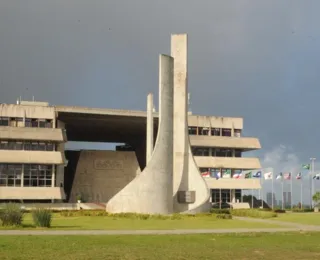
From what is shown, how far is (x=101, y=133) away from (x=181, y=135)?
104 feet

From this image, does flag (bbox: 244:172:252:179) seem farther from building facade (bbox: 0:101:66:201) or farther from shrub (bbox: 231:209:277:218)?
building facade (bbox: 0:101:66:201)

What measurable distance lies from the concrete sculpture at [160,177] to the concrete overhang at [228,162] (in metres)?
24.0

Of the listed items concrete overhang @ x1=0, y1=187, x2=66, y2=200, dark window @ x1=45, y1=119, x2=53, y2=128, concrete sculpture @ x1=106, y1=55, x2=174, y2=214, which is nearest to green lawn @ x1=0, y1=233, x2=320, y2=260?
concrete sculpture @ x1=106, y1=55, x2=174, y2=214

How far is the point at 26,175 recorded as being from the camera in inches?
2469

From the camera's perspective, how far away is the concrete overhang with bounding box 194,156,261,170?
71688 millimetres

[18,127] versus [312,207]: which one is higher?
[18,127]

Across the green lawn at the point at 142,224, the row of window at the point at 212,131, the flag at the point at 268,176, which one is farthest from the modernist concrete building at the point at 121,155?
the green lawn at the point at 142,224

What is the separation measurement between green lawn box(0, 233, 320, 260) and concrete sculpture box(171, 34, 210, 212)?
26235 millimetres

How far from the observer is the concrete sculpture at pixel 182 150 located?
50.3 metres

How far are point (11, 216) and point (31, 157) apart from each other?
112 feet

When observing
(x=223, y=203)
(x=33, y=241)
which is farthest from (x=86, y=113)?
(x=33, y=241)

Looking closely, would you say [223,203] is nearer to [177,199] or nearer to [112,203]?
[177,199]

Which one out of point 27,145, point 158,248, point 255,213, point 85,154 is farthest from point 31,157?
point 158,248

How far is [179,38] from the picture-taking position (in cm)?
5141
